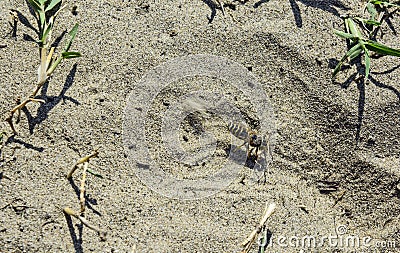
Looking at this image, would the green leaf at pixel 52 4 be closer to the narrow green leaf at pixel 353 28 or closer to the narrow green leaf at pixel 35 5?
the narrow green leaf at pixel 35 5

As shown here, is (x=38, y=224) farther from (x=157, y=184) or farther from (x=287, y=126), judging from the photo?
(x=287, y=126)

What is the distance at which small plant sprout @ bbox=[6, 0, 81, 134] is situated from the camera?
5.75ft

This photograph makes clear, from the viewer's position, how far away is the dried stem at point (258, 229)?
176 cm

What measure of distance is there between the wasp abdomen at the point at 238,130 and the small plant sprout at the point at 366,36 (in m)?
0.43

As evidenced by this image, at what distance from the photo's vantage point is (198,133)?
5.95 feet

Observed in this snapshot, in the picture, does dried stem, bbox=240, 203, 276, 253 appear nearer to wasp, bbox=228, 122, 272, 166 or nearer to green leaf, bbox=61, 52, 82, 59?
wasp, bbox=228, 122, 272, 166

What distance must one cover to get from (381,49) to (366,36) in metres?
0.11

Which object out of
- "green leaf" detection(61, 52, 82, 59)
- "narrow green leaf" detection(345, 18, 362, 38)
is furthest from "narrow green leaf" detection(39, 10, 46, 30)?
"narrow green leaf" detection(345, 18, 362, 38)

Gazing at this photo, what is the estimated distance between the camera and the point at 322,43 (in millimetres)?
1923

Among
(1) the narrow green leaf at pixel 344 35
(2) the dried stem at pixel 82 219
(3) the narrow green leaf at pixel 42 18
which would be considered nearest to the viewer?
(2) the dried stem at pixel 82 219

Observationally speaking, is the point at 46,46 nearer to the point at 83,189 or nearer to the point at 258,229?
the point at 83,189

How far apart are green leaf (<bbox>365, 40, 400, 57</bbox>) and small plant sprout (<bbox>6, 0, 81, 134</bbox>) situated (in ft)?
3.71

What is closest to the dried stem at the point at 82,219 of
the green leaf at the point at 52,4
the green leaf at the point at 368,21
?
the green leaf at the point at 52,4

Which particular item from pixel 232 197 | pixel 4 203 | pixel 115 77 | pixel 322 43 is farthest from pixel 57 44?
pixel 322 43
